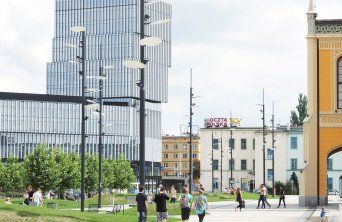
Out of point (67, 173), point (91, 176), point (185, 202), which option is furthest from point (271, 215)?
point (91, 176)

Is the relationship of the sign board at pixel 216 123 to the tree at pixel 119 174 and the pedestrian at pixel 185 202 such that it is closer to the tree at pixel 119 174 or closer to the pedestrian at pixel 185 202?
the tree at pixel 119 174

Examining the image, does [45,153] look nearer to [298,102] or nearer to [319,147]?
[319,147]

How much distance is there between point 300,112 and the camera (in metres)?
148

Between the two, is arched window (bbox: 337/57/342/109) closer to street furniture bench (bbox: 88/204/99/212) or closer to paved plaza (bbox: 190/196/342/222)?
paved plaza (bbox: 190/196/342/222)

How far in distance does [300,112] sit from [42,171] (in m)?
80.7

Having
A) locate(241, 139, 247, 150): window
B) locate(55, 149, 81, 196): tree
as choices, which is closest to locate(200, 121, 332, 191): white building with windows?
locate(241, 139, 247, 150): window

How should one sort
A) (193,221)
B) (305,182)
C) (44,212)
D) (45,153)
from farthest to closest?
(45,153) → (305,182) → (193,221) → (44,212)

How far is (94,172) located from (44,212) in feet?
198

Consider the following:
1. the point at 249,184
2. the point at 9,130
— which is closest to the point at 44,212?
the point at 249,184

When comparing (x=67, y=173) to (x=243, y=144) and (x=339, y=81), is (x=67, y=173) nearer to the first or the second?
(x=339, y=81)

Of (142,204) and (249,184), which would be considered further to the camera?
(249,184)

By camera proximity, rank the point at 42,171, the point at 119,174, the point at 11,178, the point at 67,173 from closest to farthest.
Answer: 1. the point at 42,171
2. the point at 67,173
3. the point at 11,178
4. the point at 119,174

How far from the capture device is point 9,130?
186 meters

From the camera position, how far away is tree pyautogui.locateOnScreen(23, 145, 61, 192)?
74.4 meters
